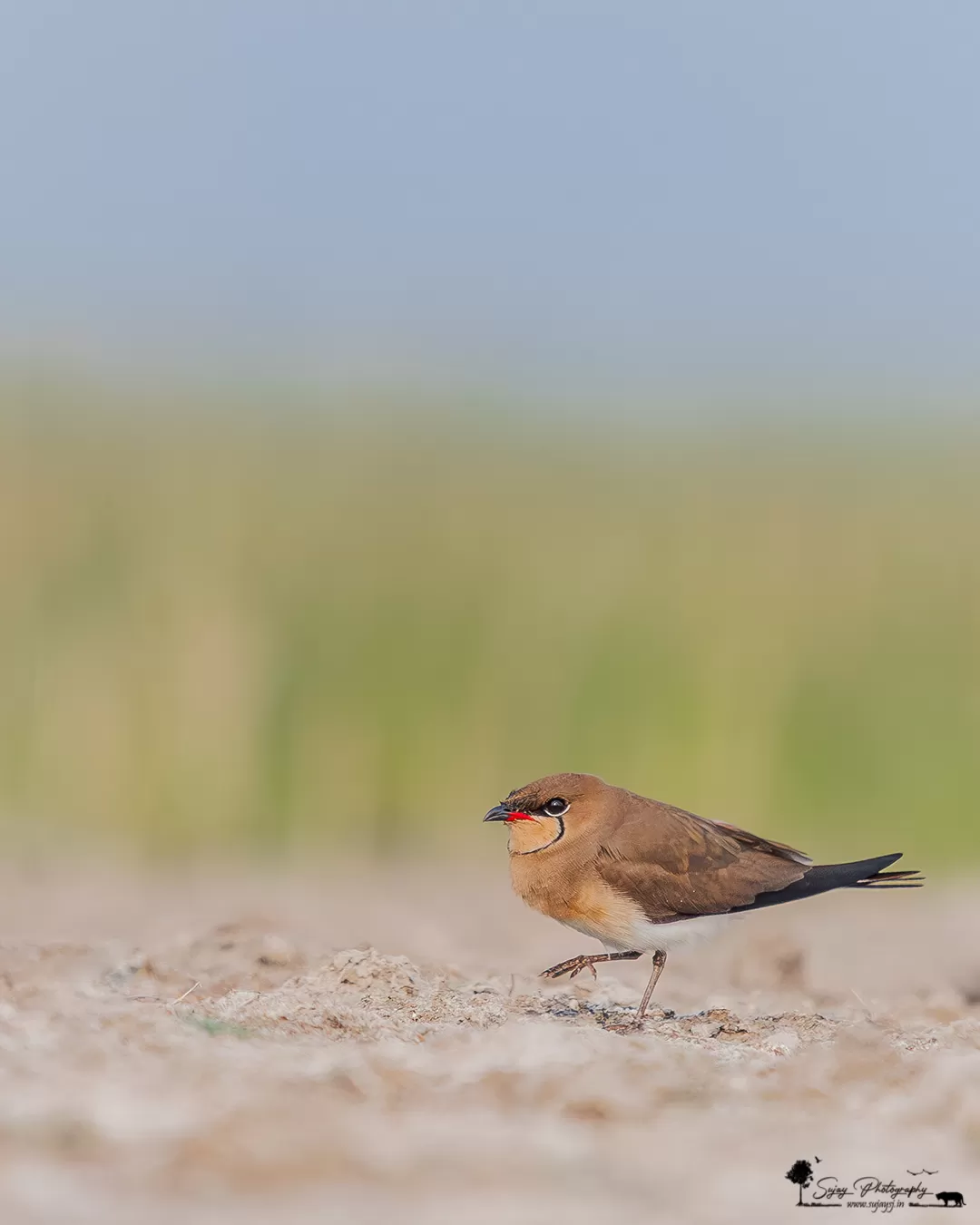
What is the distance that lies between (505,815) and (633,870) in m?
0.41

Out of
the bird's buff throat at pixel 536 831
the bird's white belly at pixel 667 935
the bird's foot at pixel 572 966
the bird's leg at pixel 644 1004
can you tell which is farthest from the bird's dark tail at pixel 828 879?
the bird's buff throat at pixel 536 831

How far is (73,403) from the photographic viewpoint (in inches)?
376

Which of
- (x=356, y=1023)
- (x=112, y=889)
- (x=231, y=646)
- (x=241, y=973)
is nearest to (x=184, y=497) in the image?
(x=231, y=646)

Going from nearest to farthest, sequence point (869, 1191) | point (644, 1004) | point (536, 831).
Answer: point (869, 1191)
point (644, 1004)
point (536, 831)

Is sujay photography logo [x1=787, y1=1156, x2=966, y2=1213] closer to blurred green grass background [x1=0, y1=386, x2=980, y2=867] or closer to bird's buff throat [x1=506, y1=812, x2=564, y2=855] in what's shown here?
bird's buff throat [x1=506, y1=812, x2=564, y2=855]

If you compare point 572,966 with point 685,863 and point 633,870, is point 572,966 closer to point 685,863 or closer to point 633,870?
point 633,870

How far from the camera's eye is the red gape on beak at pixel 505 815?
4.76 m

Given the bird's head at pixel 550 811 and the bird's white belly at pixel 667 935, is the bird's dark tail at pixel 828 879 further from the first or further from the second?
the bird's head at pixel 550 811

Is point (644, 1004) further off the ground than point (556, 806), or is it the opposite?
point (556, 806)

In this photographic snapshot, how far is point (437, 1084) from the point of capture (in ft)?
10.4

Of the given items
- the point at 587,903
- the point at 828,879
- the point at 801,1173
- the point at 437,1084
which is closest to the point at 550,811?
the point at 587,903

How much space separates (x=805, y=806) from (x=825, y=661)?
0.89 m

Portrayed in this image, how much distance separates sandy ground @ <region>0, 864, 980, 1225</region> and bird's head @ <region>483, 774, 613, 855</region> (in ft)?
1.48

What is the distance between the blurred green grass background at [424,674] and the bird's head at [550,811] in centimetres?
268
